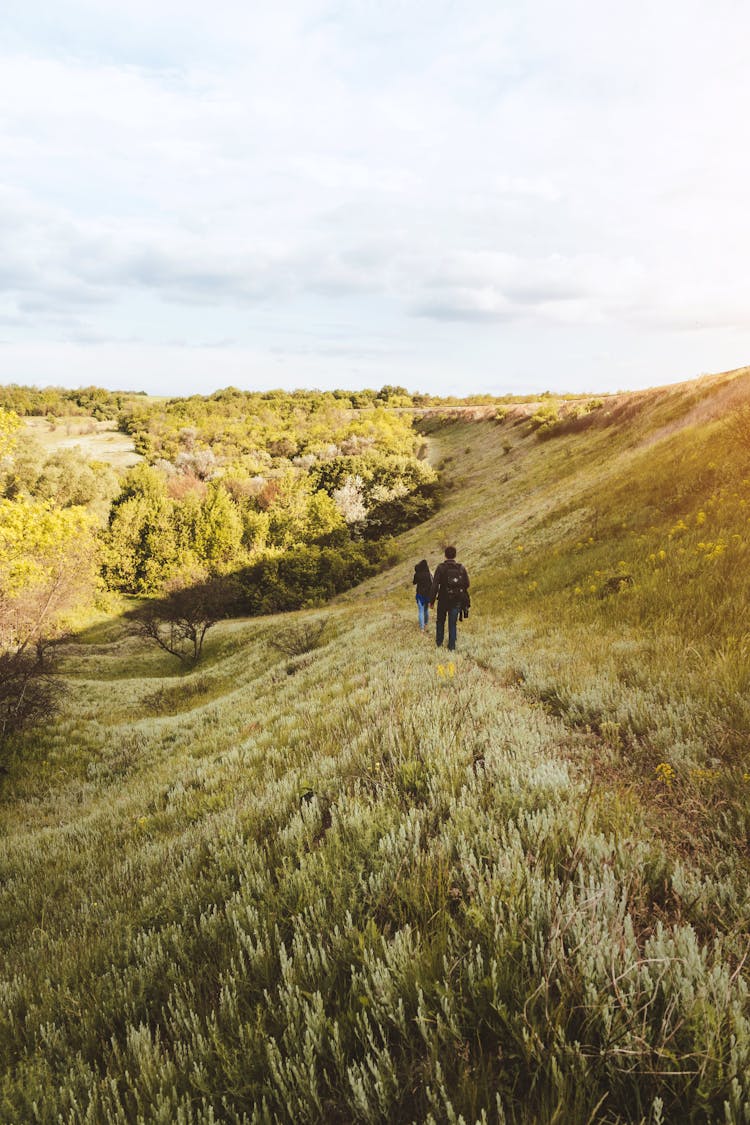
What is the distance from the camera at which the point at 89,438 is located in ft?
275

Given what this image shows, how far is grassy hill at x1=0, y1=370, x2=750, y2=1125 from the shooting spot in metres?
1.82

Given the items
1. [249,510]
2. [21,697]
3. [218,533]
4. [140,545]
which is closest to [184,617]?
[21,697]

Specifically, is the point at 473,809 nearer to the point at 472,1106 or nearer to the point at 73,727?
the point at 472,1106

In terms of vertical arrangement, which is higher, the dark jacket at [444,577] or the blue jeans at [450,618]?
the dark jacket at [444,577]

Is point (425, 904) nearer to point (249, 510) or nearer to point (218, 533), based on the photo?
point (218, 533)

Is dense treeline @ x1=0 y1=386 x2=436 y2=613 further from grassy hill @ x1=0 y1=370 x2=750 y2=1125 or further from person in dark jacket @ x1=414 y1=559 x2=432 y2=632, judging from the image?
grassy hill @ x1=0 y1=370 x2=750 y2=1125

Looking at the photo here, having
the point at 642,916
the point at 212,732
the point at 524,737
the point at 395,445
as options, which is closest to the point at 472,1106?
the point at 642,916

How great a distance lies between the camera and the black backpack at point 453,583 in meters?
10.7

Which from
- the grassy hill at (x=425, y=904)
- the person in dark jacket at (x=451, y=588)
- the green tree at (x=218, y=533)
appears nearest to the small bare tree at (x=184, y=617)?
the grassy hill at (x=425, y=904)

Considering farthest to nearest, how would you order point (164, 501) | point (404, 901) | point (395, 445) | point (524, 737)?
point (395, 445), point (164, 501), point (524, 737), point (404, 901)

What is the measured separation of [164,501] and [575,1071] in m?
60.6

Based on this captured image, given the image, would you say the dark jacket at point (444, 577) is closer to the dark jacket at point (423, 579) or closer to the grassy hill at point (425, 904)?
the grassy hill at point (425, 904)

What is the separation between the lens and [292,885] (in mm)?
3088

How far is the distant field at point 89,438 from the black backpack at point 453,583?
236 ft
